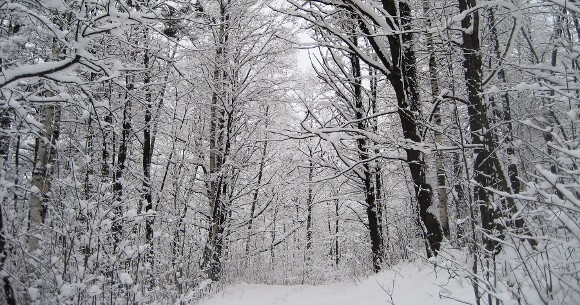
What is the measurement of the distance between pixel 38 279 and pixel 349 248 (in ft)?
63.0

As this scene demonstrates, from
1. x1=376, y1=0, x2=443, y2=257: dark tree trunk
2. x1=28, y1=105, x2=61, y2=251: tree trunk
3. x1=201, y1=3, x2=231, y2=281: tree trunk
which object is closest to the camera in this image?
x1=376, y1=0, x2=443, y2=257: dark tree trunk

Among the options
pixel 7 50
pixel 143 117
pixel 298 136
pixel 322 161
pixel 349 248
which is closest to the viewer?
pixel 7 50

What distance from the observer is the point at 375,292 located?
522cm

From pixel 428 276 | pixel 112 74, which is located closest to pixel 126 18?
pixel 112 74

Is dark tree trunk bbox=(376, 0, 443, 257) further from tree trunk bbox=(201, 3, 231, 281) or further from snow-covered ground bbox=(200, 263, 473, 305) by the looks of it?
tree trunk bbox=(201, 3, 231, 281)

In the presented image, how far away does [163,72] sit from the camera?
29.2 ft

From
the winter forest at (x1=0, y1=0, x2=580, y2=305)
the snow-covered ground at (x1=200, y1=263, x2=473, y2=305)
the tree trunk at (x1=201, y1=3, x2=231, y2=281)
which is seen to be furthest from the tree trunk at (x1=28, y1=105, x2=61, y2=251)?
the tree trunk at (x1=201, y1=3, x2=231, y2=281)

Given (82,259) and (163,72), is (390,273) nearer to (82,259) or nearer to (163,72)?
(82,259)

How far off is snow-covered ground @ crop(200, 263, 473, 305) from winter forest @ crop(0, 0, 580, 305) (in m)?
0.14

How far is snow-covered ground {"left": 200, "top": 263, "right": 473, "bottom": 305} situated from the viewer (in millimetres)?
3781

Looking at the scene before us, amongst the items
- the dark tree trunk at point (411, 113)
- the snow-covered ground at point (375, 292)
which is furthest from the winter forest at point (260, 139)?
the snow-covered ground at point (375, 292)

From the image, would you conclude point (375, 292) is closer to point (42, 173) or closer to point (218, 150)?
point (42, 173)

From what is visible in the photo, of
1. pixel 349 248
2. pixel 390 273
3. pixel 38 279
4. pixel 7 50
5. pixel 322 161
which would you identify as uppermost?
pixel 7 50

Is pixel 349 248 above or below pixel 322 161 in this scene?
below
